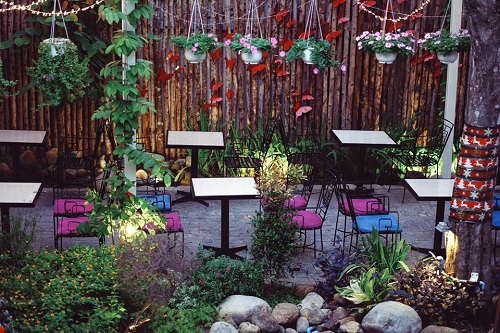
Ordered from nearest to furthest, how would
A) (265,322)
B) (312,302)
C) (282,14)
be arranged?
(265,322), (312,302), (282,14)

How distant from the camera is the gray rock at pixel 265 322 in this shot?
7547 mm

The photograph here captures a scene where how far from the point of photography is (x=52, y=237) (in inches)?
376

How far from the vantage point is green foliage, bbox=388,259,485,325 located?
25.0ft

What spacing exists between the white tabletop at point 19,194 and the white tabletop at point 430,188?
3.83 meters

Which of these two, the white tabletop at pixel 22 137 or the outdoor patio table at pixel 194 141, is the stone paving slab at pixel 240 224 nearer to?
the outdoor patio table at pixel 194 141

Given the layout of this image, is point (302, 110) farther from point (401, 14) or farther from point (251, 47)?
point (251, 47)

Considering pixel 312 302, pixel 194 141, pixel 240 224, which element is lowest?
pixel 312 302

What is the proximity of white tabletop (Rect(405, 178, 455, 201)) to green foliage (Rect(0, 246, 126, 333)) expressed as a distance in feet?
10.5

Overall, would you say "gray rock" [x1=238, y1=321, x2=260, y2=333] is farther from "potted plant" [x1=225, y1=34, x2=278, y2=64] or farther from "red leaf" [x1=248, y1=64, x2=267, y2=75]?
"red leaf" [x1=248, y1=64, x2=267, y2=75]

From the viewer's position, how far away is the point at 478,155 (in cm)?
768

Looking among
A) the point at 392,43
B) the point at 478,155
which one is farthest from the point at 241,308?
the point at 392,43

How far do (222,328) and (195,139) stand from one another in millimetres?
3815

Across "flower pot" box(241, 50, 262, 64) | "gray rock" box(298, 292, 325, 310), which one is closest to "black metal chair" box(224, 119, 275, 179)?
"flower pot" box(241, 50, 262, 64)

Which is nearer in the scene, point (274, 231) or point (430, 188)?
point (274, 231)
